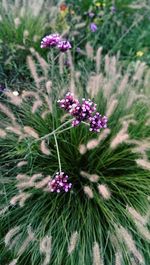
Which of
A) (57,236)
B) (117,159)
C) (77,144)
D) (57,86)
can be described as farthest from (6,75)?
(57,236)

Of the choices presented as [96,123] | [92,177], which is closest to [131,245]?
[92,177]

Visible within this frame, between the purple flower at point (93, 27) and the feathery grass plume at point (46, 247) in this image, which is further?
the purple flower at point (93, 27)

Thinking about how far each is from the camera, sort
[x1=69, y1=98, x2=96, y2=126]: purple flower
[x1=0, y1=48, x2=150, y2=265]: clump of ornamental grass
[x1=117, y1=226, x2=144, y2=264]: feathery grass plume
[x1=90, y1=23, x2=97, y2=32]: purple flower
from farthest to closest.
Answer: [x1=90, y1=23, x2=97, y2=32]: purple flower < [x1=0, y1=48, x2=150, y2=265]: clump of ornamental grass < [x1=69, y1=98, x2=96, y2=126]: purple flower < [x1=117, y1=226, x2=144, y2=264]: feathery grass plume

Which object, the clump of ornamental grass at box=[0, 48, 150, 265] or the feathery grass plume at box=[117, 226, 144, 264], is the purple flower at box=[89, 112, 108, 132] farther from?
the feathery grass plume at box=[117, 226, 144, 264]

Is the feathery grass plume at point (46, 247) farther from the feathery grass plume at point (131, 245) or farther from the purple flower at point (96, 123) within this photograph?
the purple flower at point (96, 123)

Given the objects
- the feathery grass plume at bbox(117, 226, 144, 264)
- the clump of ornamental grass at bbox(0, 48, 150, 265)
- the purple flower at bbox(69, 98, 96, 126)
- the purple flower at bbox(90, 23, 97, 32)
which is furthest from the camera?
the purple flower at bbox(90, 23, 97, 32)

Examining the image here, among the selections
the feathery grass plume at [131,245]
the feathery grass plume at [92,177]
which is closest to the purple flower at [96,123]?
the feathery grass plume at [92,177]

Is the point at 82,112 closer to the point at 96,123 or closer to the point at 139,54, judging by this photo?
the point at 96,123

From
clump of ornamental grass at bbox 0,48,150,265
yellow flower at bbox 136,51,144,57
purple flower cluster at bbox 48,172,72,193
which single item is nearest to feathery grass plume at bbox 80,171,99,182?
clump of ornamental grass at bbox 0,48,150,265

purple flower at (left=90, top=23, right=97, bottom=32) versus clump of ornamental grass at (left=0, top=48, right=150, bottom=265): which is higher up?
purple flower at (left=90, top=23, right=97, bottom=32)

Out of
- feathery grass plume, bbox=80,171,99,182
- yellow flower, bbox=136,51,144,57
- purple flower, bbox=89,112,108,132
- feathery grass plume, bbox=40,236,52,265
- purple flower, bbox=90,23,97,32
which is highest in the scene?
purple flower, bbox=90,23,97,32
